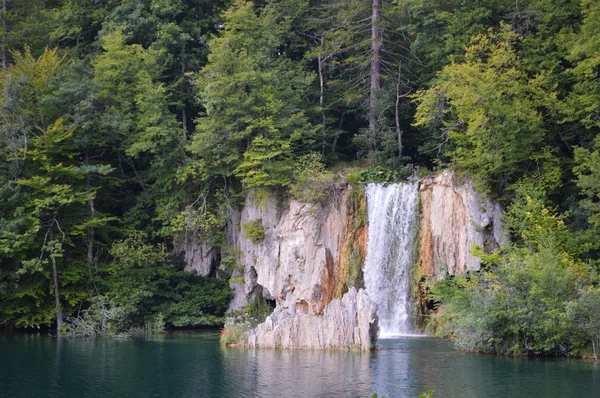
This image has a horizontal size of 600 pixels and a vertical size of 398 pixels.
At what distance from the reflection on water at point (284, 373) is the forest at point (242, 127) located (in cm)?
317

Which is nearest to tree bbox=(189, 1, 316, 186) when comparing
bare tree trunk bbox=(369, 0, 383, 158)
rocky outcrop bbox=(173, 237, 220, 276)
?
bare tree trunk bbox=(369, 0, 383, 158)

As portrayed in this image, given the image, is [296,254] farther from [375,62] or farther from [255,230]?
[375,62]

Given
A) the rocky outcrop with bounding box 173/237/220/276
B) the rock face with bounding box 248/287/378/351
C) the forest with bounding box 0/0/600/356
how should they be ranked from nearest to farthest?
the rock face with bounding box 248/287/378/351 → the forest with bounding box 0/0/600/356 → the rocky outcrop with bounding box 173/237/220/276

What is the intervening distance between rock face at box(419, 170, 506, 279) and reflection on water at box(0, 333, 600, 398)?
4.18m

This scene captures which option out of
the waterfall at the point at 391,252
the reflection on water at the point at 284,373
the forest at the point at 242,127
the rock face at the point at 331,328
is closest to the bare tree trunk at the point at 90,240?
the forest at the point at 242,127

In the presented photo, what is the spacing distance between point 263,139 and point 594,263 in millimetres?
14587

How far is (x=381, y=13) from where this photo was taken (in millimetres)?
38719

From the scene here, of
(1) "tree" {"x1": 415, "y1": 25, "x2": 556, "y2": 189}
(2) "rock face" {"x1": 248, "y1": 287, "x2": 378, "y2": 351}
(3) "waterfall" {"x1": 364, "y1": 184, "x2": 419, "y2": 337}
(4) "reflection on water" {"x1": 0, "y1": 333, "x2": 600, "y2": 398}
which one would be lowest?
(4) "reflection on water" {"x1": 0, "y1": 333, "x2": 600, "y2": 398}

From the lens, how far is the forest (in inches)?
1237

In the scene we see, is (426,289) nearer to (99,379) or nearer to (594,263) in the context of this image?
(594,263)

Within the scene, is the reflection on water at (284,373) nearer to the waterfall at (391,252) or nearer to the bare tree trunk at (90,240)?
the waterfall at (391,252)

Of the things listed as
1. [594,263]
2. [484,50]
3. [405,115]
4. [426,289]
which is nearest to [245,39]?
[405,115]

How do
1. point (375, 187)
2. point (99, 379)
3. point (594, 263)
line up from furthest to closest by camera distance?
point (375, 187) → point (594, 263) → point (99, 379)

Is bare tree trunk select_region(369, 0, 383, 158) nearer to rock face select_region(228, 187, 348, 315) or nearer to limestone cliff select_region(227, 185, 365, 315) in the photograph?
limestone cliff select_region(227, 185, 365, 315)
